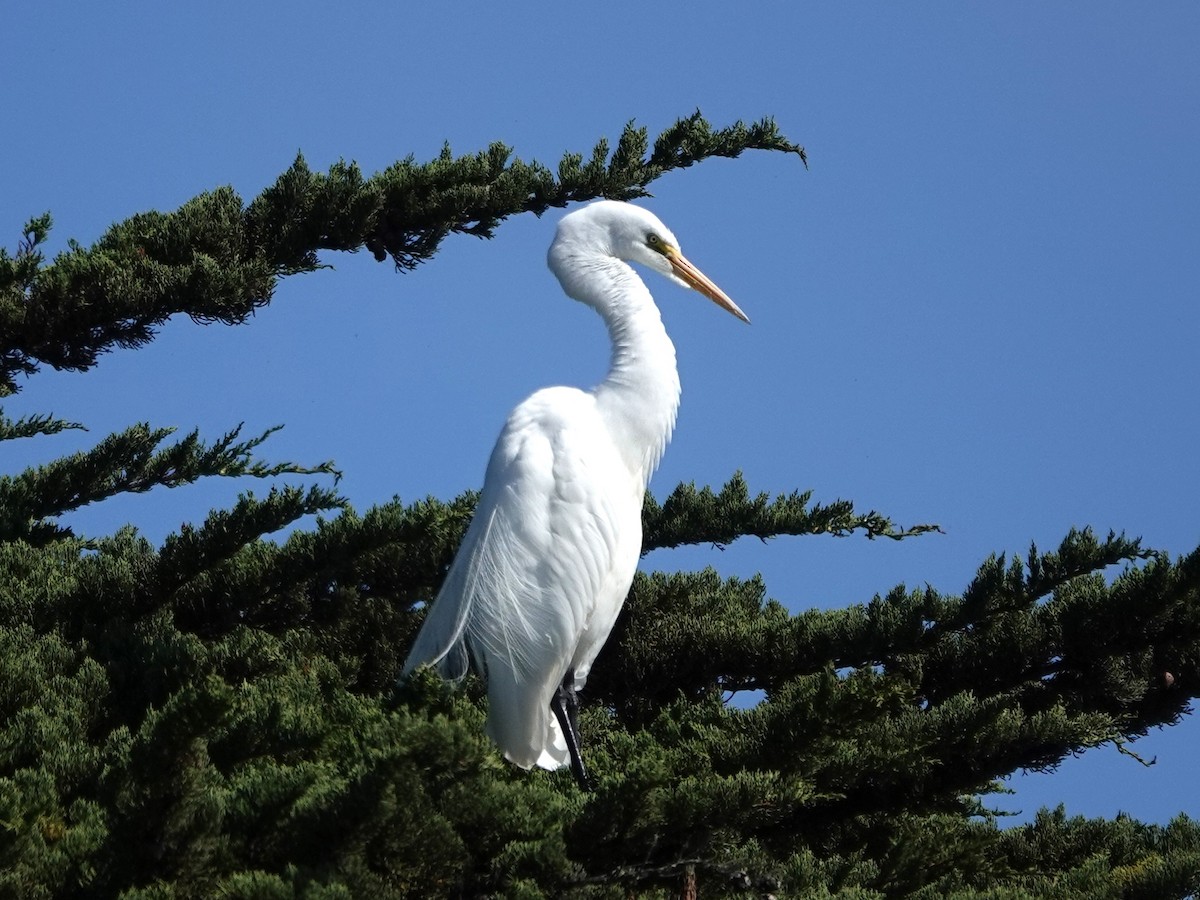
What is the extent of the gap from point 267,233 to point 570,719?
2.68 metres

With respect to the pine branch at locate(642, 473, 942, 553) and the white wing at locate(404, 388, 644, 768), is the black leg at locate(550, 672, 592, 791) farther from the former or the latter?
the pine branch at locate(642, 473, 942, 553)

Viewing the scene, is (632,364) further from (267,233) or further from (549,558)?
(267,233)

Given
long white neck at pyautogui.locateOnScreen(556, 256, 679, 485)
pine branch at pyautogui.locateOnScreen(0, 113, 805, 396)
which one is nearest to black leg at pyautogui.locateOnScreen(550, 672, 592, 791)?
long white neck at pyautogui.locateOnScreen(556, 256, 679, 485)

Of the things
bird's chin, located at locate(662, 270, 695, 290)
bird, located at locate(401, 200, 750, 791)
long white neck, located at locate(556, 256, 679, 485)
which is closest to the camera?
bird, located at locate(401, 200, 750, 791)

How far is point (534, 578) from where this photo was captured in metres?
5.47

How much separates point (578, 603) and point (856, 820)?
1.27 meters

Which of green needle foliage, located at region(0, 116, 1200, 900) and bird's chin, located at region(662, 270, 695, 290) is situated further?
bird's chin, located at region(662, 270, 695, 290)

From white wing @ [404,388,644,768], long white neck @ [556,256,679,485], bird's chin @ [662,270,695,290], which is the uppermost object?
bird's chin @ [662,270,695,290]

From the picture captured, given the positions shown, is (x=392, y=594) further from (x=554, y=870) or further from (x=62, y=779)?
(x=554, y=870)

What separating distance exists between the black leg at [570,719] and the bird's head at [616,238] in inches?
66.2

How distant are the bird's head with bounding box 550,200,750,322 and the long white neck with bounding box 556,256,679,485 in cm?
6

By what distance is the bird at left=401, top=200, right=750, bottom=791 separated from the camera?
5414 millimetres

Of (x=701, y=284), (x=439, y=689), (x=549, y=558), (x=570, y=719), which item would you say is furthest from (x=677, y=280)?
(x=439, y=689)

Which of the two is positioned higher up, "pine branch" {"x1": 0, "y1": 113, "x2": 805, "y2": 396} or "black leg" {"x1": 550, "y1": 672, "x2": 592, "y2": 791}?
"pine branch" {"x1": 0, "y1": 113, "x2": 805, "y2": 396}
